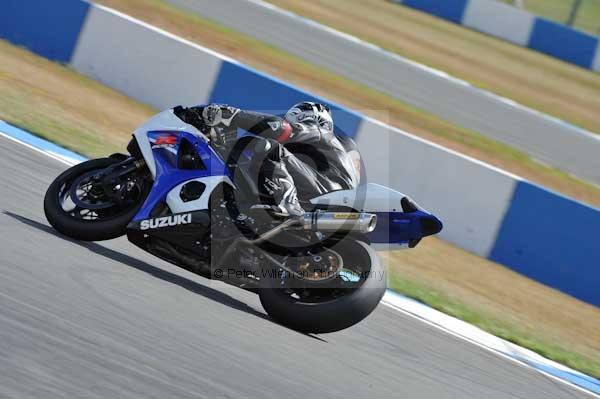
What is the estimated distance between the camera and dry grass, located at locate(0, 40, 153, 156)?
10.2 m

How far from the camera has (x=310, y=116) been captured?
20.1 feet

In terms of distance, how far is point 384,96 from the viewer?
679 inches

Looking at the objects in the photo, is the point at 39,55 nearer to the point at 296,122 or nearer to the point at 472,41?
the point at 296,122

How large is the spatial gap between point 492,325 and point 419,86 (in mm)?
10987

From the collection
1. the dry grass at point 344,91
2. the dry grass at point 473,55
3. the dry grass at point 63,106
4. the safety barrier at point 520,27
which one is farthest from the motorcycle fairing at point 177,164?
the safety barrier at point 520,27

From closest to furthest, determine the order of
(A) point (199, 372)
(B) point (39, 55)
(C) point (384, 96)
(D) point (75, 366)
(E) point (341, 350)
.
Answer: (D) point (75, 366) < (A) point (199, 372) < (E) point (341, 350) < (B) point (39, 55) < (C) point (384, 96)

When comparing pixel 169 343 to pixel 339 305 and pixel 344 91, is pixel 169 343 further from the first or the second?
pixel 344 91

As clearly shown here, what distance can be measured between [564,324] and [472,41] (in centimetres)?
1676

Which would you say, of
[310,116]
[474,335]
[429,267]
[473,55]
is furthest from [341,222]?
[473,55]

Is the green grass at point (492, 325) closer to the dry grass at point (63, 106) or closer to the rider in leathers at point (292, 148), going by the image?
the rider in leathers at point (292, 148)

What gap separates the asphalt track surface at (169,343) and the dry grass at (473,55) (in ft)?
46.1

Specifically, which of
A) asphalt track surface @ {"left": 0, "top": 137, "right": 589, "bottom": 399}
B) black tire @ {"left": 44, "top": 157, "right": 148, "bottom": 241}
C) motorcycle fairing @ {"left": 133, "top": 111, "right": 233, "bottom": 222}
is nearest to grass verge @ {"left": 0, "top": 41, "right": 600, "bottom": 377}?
asphalt track surface @ {"left": 0, "top": 137, "right": 589, "bottom": 399}

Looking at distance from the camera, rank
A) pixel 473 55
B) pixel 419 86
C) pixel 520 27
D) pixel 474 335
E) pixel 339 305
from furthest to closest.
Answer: pixel 520 27
pixel 473 55
pixel 419 86
pixel 474 335
pixel 339 305

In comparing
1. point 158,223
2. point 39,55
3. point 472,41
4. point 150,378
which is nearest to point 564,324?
point 158,223
